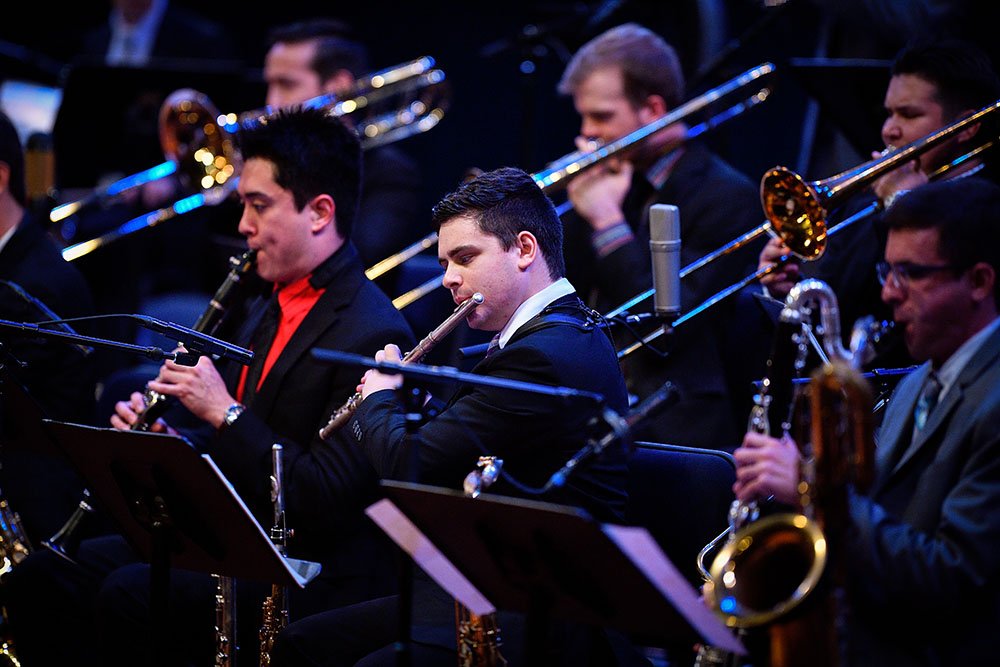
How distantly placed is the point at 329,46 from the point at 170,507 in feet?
13.2

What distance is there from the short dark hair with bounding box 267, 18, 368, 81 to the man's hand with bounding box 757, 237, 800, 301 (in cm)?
334

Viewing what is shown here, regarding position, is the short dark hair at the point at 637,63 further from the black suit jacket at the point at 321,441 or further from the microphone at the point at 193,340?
the microphone at the point at 193,340

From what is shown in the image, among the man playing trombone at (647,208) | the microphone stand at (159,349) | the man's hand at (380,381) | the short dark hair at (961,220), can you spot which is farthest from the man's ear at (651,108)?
the short dark hair at (961,220)

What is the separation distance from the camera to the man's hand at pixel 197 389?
400cm

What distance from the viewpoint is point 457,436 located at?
3.40m

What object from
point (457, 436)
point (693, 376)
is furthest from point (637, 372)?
point (457, 436)

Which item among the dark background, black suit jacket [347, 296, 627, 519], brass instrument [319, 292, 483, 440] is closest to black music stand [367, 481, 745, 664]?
black suit jacket [347, 296, 627, 519]

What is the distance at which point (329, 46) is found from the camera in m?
6.83

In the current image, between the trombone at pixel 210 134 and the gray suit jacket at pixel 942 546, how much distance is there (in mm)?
4396

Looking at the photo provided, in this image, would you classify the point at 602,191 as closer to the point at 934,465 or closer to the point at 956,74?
the point at 956,74

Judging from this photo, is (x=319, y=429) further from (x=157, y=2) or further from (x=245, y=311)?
(x=157, y=2)

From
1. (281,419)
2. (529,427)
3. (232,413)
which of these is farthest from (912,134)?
(232,413)

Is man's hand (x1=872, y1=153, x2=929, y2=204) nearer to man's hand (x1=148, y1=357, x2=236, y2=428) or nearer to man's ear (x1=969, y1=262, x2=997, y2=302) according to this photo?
man's ear (x1=969, y1=262, x2=997, y2=302)

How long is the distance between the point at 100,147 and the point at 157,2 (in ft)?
3.89
